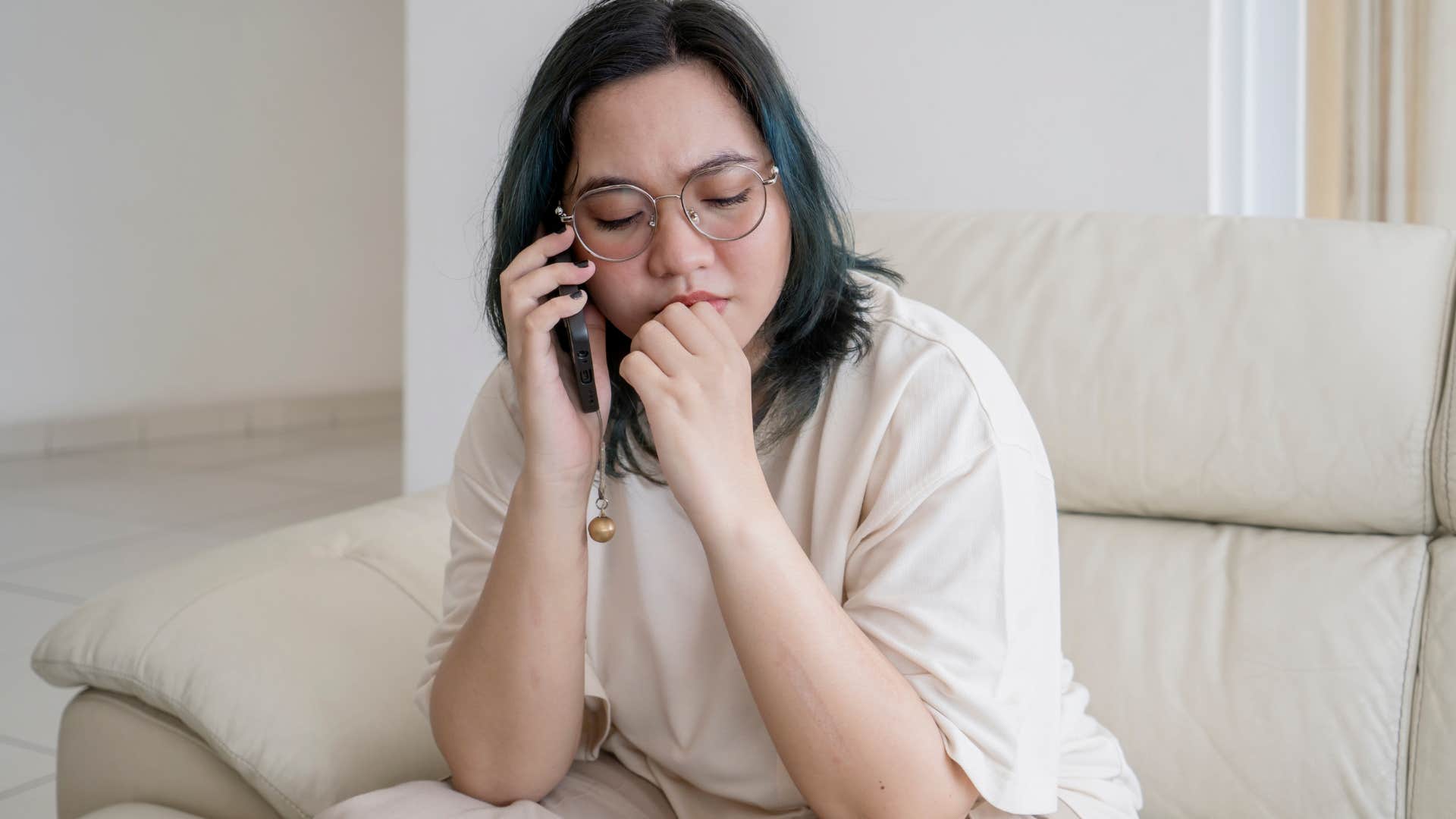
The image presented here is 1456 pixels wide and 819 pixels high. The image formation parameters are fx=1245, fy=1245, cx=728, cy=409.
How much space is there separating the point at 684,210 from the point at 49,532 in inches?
141

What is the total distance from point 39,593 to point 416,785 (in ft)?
8.62

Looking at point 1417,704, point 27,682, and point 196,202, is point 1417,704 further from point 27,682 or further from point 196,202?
point 196,202

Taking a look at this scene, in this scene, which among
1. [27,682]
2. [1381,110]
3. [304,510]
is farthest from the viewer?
[304,510]

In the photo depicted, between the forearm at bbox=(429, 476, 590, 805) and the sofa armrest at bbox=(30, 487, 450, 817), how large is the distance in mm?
210

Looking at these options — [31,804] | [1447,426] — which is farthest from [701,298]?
[31,804]

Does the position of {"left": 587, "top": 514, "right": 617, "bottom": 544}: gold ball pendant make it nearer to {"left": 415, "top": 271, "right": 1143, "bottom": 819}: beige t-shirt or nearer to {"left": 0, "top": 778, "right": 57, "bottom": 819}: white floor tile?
{"left": 415, "top": 271, "right": 1143, "bottom": 819}: beige t-shirt

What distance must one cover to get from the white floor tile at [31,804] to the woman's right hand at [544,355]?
1537 mm

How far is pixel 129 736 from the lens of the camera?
53.3 inches

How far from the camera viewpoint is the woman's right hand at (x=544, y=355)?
3.67 feet

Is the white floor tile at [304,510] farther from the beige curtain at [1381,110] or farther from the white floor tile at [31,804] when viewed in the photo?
the beige curtain at [1381,110]

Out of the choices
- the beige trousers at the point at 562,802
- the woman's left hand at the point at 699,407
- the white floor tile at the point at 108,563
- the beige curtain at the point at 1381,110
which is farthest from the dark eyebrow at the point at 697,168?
the white floor tile at the point at 108,563

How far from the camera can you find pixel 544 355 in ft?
3.70

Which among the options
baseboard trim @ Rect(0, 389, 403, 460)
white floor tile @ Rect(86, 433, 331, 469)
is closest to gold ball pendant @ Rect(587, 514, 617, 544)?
white floor tile @ Rect(86, 433, 331, 469)

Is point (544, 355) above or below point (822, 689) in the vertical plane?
above
